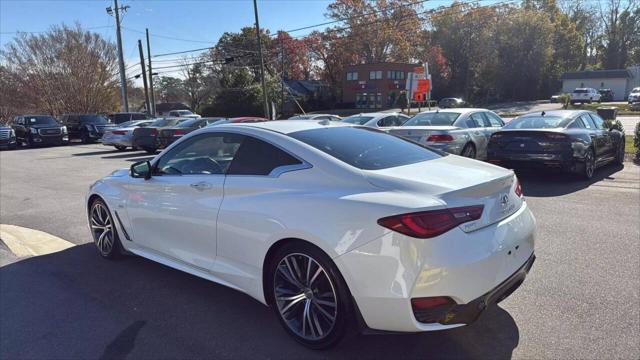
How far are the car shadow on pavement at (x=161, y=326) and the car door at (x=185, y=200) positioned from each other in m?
0.39

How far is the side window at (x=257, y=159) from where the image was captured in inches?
138

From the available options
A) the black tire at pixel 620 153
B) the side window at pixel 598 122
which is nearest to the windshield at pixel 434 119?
the side window at pixel 598 122

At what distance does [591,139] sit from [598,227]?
13.2ft

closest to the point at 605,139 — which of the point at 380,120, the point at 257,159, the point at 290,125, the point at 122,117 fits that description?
the point at 380,120

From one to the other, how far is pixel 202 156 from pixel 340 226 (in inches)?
74.1

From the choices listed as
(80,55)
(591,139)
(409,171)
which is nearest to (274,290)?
(409,171)

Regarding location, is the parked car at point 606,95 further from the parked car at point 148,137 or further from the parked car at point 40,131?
the parked car at point 40,131

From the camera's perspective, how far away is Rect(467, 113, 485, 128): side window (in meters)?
11.2

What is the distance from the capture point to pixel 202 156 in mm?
4293

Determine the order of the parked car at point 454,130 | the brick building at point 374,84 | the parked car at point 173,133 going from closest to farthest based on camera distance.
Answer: the parked car at point 454,130 < the parked car at point 173,133 < the brick building at point 374,84

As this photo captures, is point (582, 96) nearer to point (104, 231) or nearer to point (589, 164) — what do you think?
point (589, 164)

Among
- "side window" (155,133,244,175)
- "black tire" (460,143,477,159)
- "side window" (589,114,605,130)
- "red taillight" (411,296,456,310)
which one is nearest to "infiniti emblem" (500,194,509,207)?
"red taillight" (411,296,456,310)

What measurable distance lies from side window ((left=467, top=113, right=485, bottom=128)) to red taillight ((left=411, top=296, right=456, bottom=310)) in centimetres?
899

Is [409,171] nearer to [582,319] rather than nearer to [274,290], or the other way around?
[274,290]
